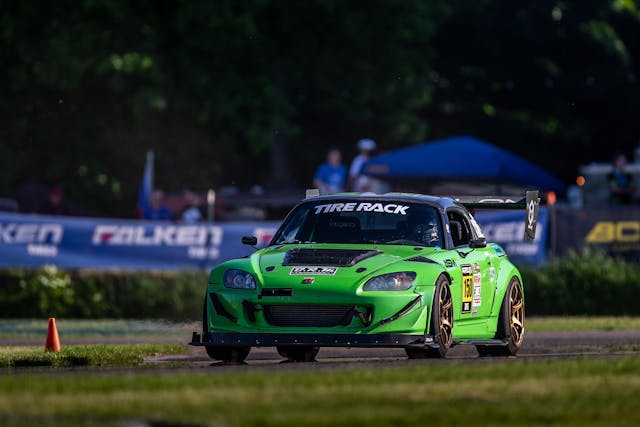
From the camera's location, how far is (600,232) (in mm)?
24922

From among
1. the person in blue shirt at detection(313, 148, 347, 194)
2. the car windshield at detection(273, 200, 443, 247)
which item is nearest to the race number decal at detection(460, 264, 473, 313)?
the car windshield at detection(273, 200, 443, 247)

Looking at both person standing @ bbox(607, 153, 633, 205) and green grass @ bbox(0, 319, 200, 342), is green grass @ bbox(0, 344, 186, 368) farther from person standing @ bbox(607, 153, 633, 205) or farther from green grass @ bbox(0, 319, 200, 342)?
person standing @ bbox(607, 153, 633, 205)

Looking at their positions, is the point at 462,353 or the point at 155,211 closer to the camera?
the point at 462,353

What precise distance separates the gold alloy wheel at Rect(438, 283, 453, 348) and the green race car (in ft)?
0.04

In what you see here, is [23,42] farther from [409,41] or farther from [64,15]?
[409,41]

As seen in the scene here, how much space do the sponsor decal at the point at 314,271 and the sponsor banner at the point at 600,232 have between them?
11.3 meters

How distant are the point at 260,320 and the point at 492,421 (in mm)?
5175

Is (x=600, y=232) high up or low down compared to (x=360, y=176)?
down

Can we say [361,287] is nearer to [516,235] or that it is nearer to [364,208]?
[364,208]

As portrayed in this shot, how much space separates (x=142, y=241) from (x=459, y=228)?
32.4ft

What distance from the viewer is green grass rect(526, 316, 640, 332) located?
21.5 m

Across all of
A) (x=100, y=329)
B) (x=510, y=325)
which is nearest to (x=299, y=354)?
(x=510, y=325)

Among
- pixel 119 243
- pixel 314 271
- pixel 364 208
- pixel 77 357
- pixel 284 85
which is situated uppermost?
pixel 284 85

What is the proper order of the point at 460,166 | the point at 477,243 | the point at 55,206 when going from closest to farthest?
1. the point at 477,243
2. the point at 55,206
3. the point at 460,166
